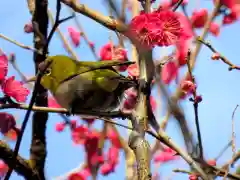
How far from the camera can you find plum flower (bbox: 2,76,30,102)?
2127 millimetres

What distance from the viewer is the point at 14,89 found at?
2.14 meters

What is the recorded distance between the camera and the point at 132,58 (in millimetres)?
3574

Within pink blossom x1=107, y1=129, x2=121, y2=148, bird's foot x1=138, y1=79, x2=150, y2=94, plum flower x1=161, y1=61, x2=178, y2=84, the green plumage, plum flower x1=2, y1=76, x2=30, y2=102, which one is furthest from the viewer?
pink blossom x1=107, y1=129, x2=121, y2=148

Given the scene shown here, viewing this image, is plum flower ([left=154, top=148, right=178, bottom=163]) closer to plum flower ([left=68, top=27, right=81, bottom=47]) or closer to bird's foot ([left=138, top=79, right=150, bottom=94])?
plum flower ([left=68, top=27, right=81, bottom=47])

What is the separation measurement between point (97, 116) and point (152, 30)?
50 centimetres

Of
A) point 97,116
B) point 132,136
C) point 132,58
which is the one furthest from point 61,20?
point 132,58

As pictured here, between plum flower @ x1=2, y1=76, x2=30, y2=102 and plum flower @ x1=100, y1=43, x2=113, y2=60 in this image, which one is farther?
plum flower @ x1=100, y1=43, x2=113, y2=60

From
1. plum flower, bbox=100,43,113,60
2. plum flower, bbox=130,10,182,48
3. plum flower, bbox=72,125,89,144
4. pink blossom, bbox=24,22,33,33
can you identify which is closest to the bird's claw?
plum flower, bbox=130,10,182,48

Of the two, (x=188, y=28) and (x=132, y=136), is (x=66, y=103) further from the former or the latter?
(x=132, y=136)

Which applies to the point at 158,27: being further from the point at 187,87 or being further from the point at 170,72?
the point at 170,72

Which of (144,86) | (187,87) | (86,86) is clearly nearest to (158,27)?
(187,87)

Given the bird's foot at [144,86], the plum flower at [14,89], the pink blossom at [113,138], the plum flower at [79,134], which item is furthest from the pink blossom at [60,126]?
the bird's foot at [144,86]

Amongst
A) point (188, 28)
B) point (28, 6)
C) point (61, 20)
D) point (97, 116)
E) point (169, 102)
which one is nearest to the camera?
point (169, 102)

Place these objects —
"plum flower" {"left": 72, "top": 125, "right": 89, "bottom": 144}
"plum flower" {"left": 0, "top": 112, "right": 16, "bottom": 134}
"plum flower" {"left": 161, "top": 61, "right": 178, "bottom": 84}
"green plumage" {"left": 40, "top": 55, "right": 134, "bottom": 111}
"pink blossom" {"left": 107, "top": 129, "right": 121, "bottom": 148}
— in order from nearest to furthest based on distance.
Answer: "plum flower" {"left": 0, "top": 112, "right": 16, "bottom": 134}
"green plumage" {"left": 40, "top": 55, "right": 134, "bottom": 111}
"plum flower" {"left": 161, "top": 61, "right": 178, "bottom": 84}
"plum flower" {"left": 72, "top": 125, "right": 89, "bottom": 144}
"pink blossom" {"left": 107, "top": 129, "right": 121, "bottom": 148}
